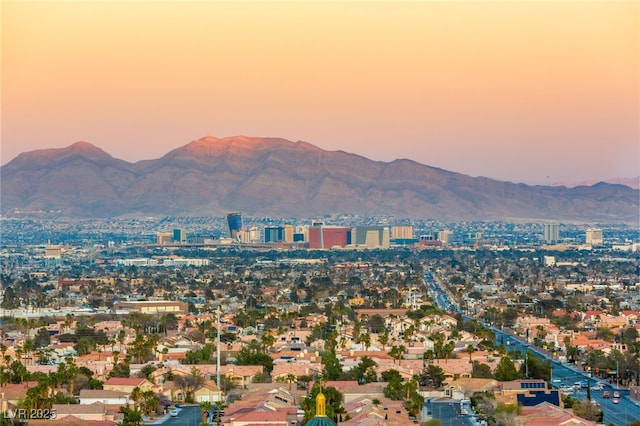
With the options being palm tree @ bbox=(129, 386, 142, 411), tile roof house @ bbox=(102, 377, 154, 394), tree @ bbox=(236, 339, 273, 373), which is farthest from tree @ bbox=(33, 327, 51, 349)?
palm tree @ bbox=(129, 386, 142, 411)

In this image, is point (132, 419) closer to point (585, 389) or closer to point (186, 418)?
point (186, 418)

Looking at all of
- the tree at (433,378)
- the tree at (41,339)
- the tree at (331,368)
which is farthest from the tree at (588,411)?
the tree at (41,339)

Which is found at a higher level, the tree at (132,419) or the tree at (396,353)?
the tree at (396,353)

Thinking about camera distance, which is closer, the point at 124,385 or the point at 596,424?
the point at 596,424

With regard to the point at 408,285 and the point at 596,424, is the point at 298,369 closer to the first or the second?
the point at 596,424

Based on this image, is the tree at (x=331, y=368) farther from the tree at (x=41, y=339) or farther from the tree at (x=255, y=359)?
the tree at (x=41, y=339)

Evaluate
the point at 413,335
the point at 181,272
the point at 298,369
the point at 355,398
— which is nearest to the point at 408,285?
the point at 181,272

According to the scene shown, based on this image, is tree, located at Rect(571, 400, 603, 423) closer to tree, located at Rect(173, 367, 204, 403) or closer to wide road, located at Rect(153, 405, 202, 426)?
wide road, located at Rect(153, 405, 202, 426)

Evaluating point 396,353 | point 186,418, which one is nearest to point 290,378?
point 396,353
